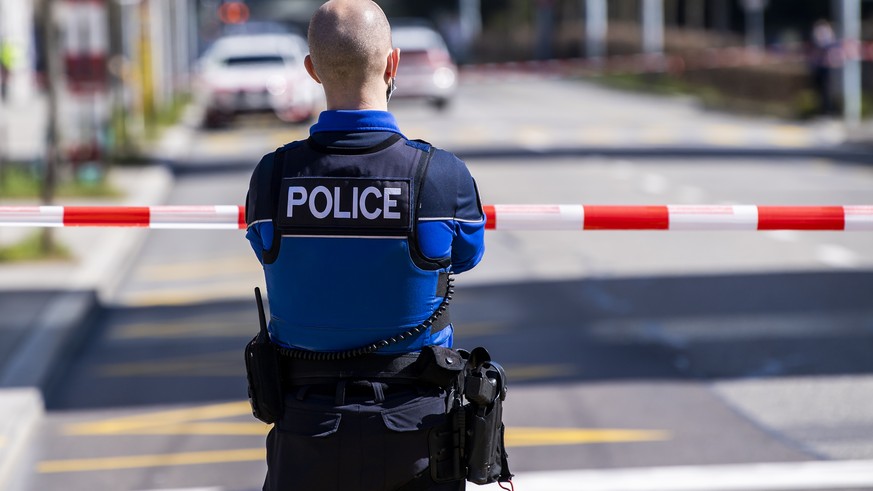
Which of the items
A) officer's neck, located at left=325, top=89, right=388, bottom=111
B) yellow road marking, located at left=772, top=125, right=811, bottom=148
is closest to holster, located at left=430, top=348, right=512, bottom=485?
officer's neck, located at left=325, top=89, right=388, bottom=111

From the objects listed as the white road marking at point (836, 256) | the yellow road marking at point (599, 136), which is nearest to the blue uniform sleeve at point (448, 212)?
the white road marking at point (836, 256)

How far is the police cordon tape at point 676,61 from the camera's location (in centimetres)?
3515

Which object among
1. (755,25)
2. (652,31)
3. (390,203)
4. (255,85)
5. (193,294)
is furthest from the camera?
(755,25)

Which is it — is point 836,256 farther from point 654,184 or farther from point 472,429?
point 472,429

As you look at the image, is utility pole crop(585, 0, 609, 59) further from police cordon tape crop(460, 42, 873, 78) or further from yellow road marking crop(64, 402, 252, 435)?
yellow road marking crop(64, 402, 252, 435)

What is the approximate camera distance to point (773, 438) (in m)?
7.52

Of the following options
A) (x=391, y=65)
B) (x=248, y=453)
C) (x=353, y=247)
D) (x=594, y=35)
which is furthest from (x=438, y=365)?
(x=594, y=35)

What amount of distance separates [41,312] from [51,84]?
5658 mm

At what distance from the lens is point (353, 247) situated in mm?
3436

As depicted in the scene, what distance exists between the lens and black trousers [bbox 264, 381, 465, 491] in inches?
135

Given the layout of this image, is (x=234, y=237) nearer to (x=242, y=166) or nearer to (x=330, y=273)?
(x=242, y=166)

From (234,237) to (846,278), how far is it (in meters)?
6.55

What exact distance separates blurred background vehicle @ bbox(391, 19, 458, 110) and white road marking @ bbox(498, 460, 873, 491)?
2735cm

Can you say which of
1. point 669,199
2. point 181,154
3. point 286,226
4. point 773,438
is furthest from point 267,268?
point 181,154
